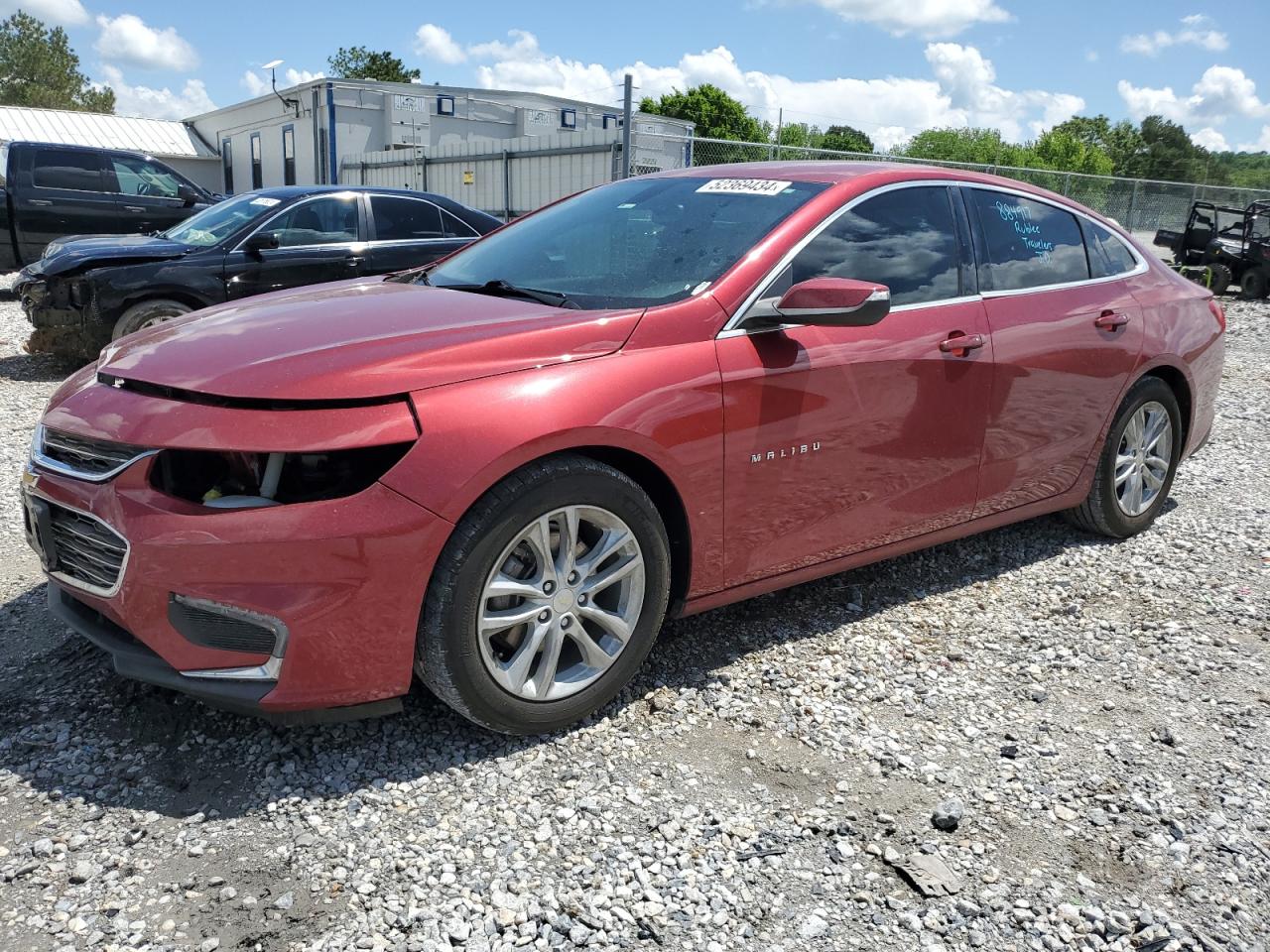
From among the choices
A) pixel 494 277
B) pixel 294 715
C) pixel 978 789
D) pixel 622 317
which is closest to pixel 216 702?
pixel 294 715

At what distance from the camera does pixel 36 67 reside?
251 feet

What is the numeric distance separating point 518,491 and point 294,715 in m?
0.83

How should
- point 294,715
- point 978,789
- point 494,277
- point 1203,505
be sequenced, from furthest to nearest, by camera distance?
point 1203,505
point 494,277
point 978,789
point 294,715

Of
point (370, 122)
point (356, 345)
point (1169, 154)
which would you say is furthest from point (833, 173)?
point (1169, 154)

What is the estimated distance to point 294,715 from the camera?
8.56 feet

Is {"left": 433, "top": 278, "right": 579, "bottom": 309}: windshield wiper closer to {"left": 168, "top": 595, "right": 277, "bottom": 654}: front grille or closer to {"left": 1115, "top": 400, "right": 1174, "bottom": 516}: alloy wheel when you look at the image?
{"left": 168, "top": 595, "right": 277, "bottom": 654}: front grille

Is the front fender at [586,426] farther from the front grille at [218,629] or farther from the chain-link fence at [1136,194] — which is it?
the chain-link fence at [1136,194]

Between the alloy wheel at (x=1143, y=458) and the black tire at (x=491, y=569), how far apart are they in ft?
9.34

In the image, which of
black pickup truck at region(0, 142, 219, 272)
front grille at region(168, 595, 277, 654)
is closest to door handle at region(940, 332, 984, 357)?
front grille at region(168, 595, 277, 654)

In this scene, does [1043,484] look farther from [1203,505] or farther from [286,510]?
[286,510]

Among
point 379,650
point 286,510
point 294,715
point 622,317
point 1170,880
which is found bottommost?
point 1170,880

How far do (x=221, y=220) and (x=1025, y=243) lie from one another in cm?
684

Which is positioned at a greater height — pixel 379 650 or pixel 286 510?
pixel 286 510

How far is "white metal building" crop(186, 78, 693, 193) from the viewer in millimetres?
26859
